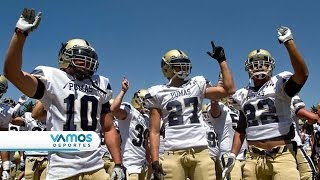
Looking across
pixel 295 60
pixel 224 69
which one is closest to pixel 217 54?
pixel 224 69

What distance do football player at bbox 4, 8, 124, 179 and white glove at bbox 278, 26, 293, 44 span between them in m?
1.88

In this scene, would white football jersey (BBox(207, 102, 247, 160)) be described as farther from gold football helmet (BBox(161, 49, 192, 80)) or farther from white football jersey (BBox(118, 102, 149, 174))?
gold football helmet (BBox(161, 49, 192, 80))

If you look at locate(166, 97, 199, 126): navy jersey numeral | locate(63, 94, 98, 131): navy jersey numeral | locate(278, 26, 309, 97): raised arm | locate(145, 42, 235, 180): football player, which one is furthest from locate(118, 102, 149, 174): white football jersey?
locate(278, 26, 309, 97): raised arm

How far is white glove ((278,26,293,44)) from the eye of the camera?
5.09 meters

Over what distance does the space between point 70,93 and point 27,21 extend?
0.81m

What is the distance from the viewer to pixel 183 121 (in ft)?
20.1

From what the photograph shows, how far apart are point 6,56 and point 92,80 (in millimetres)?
970

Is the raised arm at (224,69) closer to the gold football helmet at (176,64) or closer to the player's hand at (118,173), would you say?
the gold football helmet at (176,64)

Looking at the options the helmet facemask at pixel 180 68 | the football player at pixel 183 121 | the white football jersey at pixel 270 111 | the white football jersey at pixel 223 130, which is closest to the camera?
the white football jersey at pixel 270 111

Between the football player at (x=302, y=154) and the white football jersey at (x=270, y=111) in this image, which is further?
the football player at (x=302, y=154)

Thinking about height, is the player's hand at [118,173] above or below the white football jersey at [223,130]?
below

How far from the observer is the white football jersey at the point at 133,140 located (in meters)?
8.20

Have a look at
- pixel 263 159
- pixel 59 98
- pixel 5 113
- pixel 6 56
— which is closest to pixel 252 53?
pixel 263 159

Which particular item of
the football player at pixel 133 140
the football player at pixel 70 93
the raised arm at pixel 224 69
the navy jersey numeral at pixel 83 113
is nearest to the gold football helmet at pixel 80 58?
the football player at pixel 70 93
